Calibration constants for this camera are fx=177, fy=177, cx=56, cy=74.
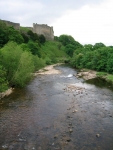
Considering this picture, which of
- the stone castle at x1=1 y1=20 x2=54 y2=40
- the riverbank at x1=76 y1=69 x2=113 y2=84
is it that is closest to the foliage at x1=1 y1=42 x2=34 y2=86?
the riverbank at x1=76 y1=69 x2=113 y2=84

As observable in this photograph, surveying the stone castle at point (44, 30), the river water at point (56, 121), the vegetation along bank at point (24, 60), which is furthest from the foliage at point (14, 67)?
the stone castle at point (44, 30)

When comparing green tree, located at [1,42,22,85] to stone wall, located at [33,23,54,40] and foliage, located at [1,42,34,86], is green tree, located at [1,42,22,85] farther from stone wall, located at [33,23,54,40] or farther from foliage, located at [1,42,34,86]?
stone wall, located at [33,23,54,40]

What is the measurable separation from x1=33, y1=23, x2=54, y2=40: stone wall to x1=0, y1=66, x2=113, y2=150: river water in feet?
343

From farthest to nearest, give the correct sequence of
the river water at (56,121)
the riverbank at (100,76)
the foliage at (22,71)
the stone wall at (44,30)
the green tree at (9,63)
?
the stone wall at (44,30) < the riverbank at (100,76) < the green tree at (9,63) < the foliage at (22,71) < the river water at (56,121)

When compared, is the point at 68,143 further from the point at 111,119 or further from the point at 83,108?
the point at 83,108

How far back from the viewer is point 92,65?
63.9 meters

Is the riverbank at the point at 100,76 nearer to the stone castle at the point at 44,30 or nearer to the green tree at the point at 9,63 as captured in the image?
the green tree at the point at 9,63

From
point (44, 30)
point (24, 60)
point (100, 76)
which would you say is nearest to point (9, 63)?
point (24, 60)

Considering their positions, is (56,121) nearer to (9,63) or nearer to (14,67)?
(14,67)

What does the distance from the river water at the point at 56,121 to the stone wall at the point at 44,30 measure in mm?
104507

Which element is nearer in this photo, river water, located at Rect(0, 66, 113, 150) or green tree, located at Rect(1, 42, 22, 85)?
river water, located at Rect(0, 66, 113, 150)

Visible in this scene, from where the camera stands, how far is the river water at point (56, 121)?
14.8 metres

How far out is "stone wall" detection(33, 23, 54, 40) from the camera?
128125 mm

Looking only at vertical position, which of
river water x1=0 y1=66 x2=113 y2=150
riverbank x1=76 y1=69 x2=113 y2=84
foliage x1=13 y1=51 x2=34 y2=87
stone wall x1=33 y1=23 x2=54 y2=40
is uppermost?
stone wall x1=33 y1=23 x2=54 y2=40
